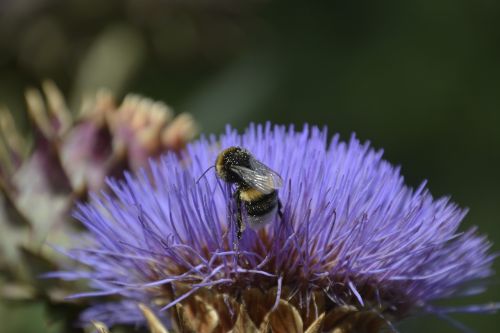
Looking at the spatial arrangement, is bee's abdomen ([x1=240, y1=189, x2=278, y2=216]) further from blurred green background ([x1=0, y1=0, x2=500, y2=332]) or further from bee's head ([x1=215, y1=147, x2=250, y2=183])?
blurred green background ([x1=0, y1=0, x2=500, y2=332])

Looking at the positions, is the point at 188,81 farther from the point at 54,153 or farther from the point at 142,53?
the point at 54,153

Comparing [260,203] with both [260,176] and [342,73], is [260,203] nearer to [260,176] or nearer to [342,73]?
[260,176]

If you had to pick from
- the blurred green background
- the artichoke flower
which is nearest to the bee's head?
the artichoke flower

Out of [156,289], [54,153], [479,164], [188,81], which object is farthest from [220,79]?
[156,289]

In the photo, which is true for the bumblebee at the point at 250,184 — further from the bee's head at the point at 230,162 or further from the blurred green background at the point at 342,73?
the blurred green background at the point at 342,73

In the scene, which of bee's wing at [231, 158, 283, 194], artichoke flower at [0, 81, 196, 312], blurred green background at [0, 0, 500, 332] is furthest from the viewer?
blurred green background at [0, 0, 500, 332]

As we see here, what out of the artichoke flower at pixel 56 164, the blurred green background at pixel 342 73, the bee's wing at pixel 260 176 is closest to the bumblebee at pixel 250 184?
the bee's wing at pixel 260 176
